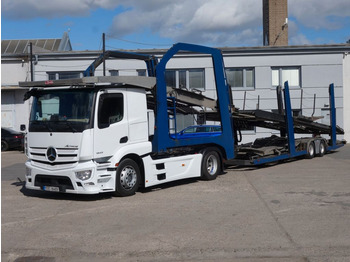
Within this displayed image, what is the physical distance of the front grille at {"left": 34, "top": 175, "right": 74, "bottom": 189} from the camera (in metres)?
9.93

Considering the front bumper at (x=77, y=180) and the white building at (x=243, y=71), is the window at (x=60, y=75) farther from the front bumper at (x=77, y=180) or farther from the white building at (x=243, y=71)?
the front bumper at (x=77, y=180)

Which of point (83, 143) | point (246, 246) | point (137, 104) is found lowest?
point (246, 246)

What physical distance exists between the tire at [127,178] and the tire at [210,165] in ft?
8.23

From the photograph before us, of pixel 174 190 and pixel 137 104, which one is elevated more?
pixel 137 104

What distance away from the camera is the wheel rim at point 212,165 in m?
12.9

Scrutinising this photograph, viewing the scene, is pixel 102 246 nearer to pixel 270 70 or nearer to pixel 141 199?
pixel 141 199

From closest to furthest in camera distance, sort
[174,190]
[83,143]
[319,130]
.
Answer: [83,143], [174,190], [319,130]

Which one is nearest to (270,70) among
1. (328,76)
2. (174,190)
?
(328,76)

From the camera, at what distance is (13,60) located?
92.6ft

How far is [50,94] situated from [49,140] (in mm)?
1142

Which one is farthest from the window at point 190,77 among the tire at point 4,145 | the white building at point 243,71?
the tire at point 4,145

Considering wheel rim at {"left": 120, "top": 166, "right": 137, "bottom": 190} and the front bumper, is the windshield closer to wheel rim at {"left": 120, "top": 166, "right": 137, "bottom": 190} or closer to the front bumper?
the front bumper

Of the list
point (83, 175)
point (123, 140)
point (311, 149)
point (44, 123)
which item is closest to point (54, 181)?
point (83, 175)

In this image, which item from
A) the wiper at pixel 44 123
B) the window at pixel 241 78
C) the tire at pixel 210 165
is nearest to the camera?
the wiper at pixel 44 123
